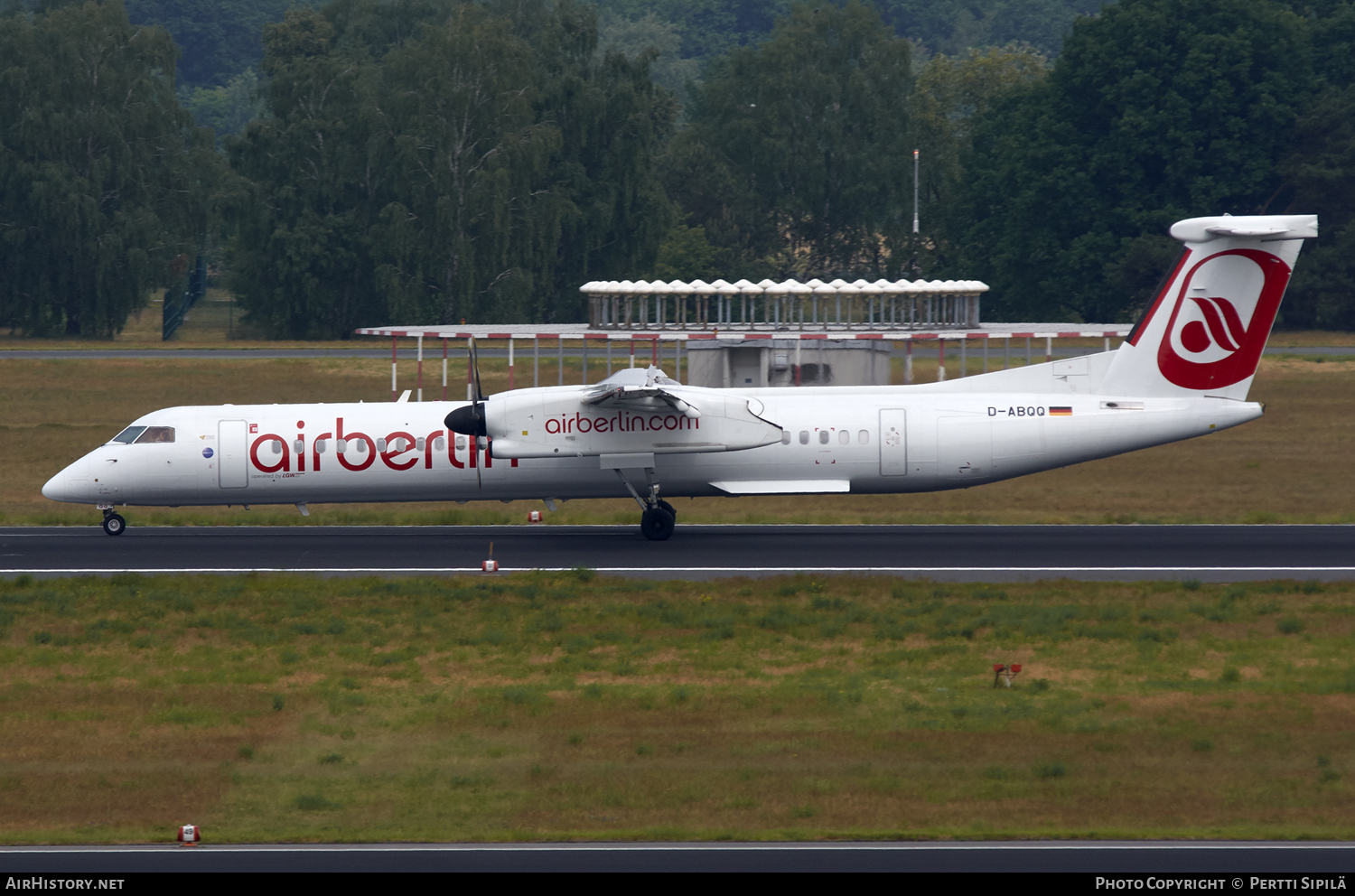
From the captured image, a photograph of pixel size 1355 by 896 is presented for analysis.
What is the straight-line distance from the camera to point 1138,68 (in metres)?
76.9

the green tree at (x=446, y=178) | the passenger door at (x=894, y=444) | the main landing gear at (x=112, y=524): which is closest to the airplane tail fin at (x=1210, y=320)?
the passenger door at (x=894, y=444)

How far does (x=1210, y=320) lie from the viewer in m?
27.5

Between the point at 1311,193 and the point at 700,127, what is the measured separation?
37.7m

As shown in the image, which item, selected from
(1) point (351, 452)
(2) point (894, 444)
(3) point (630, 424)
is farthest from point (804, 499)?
(1) point (351, 452)

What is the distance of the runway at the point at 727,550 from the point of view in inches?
985

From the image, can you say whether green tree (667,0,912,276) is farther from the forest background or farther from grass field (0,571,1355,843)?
grass field (0,571,1355,843)

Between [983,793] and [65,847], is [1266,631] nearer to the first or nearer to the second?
[983,793]

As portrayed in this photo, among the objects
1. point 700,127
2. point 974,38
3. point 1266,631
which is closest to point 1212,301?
point 1266,631

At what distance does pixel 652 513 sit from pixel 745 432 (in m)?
2.50

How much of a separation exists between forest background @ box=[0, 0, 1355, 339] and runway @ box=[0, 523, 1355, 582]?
1887 inches

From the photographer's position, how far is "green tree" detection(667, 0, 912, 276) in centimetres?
9062

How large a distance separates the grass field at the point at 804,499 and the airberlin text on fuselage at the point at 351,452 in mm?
4052

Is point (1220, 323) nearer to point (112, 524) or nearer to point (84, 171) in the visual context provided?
point (112, 524)

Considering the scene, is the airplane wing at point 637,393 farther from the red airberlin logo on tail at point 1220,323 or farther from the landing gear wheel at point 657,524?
the red airberlin logo on tail at point 1220,323
